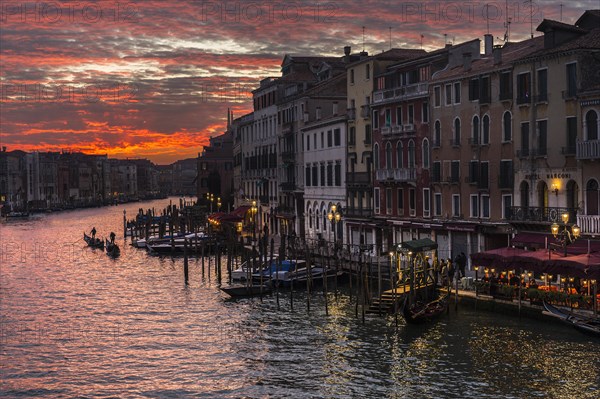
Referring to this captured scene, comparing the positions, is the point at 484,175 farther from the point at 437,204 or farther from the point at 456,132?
the point at 437,204

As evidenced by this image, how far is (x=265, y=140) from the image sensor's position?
3194 inches

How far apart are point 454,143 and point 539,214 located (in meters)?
8.03

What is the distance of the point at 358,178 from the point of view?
56.3 metres

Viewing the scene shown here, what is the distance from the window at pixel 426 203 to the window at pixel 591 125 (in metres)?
12.9

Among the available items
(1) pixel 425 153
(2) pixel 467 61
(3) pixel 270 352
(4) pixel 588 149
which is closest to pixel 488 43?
(2) pixel 467 61

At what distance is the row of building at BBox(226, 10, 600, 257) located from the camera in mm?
37500

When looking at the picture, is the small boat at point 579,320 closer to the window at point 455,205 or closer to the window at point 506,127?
the window at point 506,127

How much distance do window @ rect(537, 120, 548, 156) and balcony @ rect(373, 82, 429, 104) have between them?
Answer: 32.4 feet

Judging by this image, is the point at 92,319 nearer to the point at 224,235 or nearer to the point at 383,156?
the point at 383,156

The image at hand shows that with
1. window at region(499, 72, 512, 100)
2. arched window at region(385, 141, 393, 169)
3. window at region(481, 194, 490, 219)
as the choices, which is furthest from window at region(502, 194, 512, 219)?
arched window at region(385, 141, 393, 169)

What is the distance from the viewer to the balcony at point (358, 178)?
55156mm

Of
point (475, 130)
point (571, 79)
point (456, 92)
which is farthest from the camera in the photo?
point (456, 92)

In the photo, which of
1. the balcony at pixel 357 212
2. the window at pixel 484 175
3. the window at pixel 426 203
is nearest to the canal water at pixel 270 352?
the window at pixel 426 203

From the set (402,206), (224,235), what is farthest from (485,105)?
(224,235)
